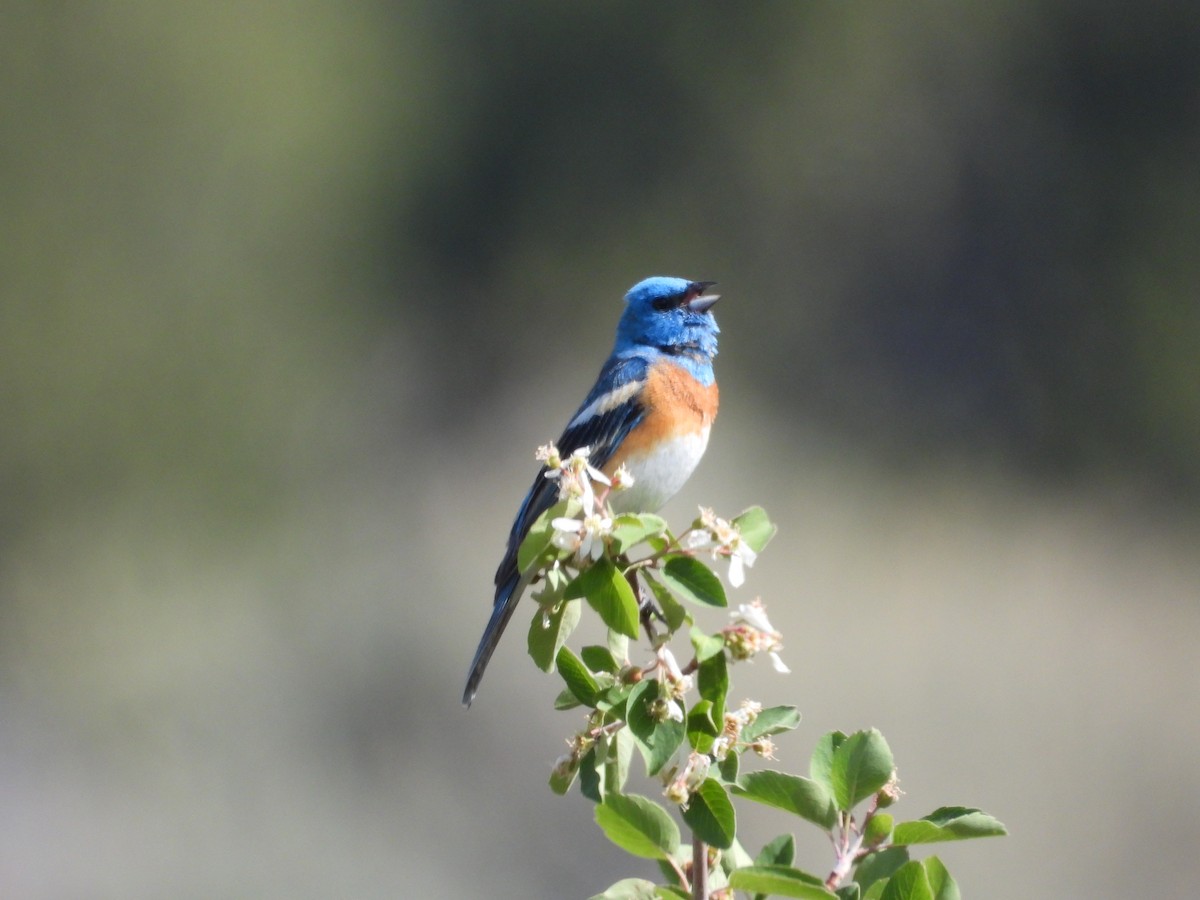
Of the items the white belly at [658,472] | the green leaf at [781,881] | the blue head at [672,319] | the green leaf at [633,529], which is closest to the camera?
the green leaf at [781,881]

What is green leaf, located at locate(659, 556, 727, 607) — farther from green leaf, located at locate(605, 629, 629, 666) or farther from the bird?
the bird

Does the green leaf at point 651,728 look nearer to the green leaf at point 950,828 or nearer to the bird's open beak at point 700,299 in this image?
the green leaf at point 950,828

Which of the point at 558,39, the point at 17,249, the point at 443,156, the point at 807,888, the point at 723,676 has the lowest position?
the point at 807,888

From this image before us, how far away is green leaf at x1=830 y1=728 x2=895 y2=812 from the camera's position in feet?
2.53

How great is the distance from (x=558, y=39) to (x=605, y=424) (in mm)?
5015

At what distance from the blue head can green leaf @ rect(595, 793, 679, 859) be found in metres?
1.15

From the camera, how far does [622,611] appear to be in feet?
2.58

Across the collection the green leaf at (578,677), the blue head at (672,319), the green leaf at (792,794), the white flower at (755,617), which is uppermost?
the blue head at (672,319)

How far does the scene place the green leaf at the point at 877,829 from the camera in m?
A: 0.77

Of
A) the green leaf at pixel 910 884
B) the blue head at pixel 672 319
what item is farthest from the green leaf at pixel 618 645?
the blue head at pixel 672 319

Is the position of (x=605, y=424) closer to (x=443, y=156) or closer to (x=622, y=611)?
(x=622, y=611)

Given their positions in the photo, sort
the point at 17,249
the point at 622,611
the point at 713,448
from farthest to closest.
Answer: the point at 17,249, the point at 713,448, the point at 622,611

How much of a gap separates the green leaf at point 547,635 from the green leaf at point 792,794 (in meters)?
0.15

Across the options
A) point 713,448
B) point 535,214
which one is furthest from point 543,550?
point 535,214
